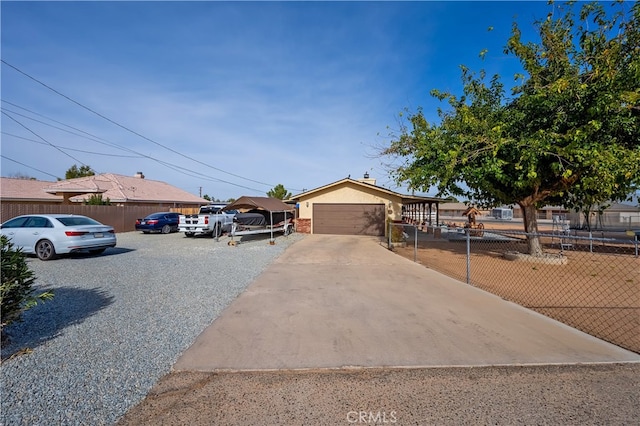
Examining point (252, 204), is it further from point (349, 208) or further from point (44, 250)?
point (44, 250)

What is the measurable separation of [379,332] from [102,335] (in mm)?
3750

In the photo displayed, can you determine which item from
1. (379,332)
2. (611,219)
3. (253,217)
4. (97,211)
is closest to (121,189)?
(97,211)

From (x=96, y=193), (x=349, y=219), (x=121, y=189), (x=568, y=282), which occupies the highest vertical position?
(x=121, y=189)

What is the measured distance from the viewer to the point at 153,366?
10.6 ft

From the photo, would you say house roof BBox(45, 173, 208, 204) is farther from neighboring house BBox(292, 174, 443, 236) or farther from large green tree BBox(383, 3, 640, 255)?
large green tree BBox(383, 3, 640, 255)

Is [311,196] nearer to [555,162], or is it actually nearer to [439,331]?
[555,162]

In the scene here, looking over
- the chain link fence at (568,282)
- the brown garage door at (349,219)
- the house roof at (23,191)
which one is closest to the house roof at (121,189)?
the house roof at (23,191)

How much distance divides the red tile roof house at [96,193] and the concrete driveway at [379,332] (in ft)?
55.2

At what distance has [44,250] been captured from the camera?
9.38 m

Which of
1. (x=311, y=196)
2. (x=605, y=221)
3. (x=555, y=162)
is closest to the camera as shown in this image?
(x=555, y=162)

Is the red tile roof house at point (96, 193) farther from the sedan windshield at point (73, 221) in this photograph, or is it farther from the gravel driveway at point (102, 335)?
the gravel driveway at point (102, 335)

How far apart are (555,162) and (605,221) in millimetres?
24022

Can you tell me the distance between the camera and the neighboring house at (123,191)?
21.7m

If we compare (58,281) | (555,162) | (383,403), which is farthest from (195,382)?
(555,162)
